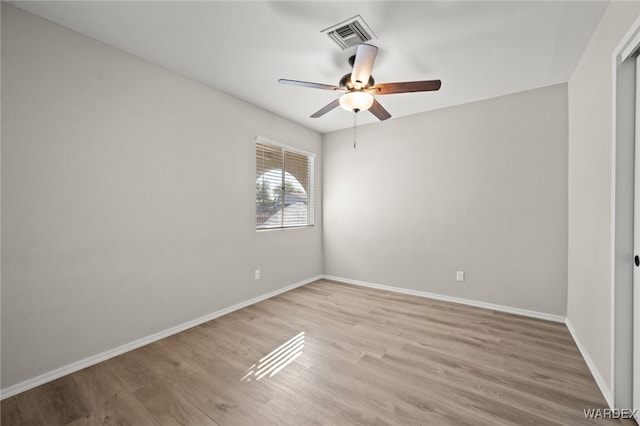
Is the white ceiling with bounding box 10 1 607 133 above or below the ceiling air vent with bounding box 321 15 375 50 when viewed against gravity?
above

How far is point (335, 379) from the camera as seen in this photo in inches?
76.1

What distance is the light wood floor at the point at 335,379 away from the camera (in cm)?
160

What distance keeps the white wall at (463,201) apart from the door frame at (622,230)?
4.94ft

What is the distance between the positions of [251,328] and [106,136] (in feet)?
7.11

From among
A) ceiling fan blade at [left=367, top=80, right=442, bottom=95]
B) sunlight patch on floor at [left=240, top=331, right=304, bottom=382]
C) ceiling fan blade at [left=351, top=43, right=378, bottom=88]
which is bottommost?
sunlight patch on floor at [left=240, top=331, right=304, bottom=382]

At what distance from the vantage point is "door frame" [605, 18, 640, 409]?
5.13ft

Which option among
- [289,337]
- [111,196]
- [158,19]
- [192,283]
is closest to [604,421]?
[289,337]

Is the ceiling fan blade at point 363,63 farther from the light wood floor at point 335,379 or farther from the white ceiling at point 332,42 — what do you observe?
the light wood floor at point 335,379

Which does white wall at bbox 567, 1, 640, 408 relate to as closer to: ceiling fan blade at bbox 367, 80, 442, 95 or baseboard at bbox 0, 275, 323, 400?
ceiling fan blade at bbox 367, 80, 442, 95

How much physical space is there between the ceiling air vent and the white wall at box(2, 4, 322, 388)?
160 cm

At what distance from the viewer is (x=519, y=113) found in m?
3.09

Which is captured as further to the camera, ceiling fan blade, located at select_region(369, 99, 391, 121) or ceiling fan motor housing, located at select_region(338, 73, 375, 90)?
ceiling fan blade, located at select_region(369, 99, 391, 121)

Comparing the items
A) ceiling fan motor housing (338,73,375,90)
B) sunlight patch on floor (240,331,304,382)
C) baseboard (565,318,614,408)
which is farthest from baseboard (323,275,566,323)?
ceiling fan motor housing (338,73,375,90)

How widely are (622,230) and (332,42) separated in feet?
7.60
